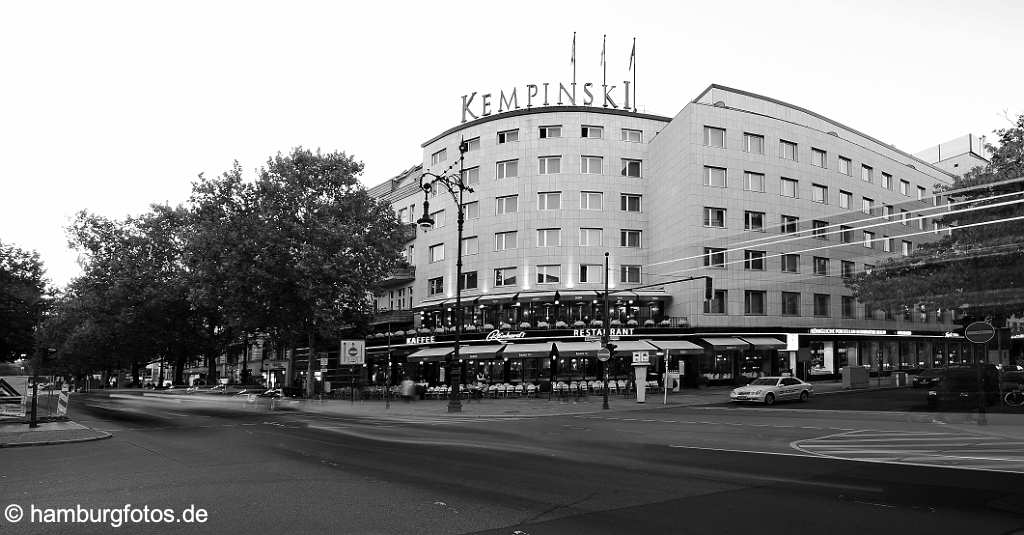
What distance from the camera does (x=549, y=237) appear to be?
175 ft

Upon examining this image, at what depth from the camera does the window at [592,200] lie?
53.8 metres

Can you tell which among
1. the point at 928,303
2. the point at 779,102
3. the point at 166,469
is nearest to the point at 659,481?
the point at 166,469

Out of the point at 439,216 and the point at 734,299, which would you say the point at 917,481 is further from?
the point at 439,216

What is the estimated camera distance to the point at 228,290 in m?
46.2

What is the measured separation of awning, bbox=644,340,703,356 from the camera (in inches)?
Result: 1725

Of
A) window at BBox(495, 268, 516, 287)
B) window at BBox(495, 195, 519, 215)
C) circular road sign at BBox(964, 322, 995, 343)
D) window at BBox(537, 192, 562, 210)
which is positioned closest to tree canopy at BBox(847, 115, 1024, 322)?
circular road sign at BBox(964, 322, 995, 343)

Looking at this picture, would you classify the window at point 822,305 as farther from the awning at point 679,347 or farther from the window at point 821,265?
the awning at point 679,347

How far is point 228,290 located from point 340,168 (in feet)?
36.7

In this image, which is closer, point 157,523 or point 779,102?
point 157,523

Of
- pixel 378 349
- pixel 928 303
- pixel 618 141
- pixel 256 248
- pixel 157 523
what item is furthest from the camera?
pixel 378 349

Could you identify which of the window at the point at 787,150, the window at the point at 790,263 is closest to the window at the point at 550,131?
the window at the point at 787,150

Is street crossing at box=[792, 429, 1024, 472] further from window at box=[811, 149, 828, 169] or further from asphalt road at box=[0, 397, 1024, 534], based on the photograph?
window at box=[811, 149, 828, 169]

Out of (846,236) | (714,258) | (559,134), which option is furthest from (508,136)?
(846,236)

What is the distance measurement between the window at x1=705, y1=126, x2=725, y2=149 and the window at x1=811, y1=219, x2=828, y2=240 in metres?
9.24
